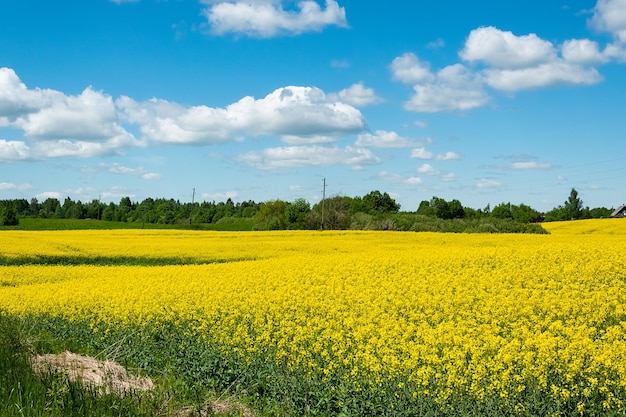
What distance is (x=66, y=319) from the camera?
13.5m

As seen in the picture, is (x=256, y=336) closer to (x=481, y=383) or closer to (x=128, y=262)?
(x=481, y=383)

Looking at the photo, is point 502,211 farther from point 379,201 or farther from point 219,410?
point 219,410

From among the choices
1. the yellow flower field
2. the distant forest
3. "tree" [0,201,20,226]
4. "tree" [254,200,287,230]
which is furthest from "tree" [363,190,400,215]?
the yellow flower field

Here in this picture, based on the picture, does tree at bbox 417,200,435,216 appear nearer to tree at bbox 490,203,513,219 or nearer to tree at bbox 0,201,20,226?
tree at bbox 490,203,513,219

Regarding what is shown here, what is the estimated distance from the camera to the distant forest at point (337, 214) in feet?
174

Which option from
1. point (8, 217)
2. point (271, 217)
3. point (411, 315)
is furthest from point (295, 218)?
point (411, 315)

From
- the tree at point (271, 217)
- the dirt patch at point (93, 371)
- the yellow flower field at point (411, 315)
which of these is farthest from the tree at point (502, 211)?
the dirt patch at point (93, 371)

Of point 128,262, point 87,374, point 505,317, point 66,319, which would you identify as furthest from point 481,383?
point 128,262

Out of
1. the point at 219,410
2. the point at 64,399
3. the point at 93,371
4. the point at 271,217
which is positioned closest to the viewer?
the point at 64,399

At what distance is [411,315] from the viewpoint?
35.8 feet

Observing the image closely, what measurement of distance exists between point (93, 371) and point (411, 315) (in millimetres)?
5420

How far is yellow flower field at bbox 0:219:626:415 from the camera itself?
302 inches

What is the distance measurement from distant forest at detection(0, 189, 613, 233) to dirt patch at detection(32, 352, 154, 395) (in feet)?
138

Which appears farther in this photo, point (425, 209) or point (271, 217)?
point (425, 209)
